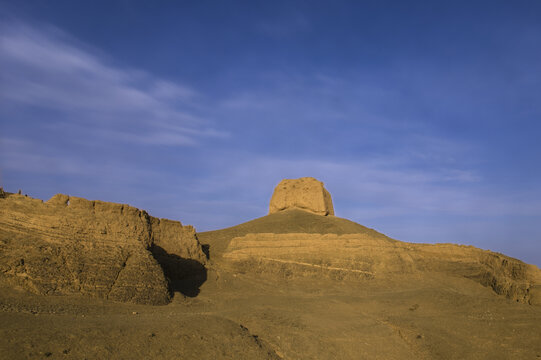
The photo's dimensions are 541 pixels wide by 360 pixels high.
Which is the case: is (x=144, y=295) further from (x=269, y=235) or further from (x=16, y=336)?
(x=269, y=235)

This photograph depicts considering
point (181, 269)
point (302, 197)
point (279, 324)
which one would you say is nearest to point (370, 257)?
point (181, 269)

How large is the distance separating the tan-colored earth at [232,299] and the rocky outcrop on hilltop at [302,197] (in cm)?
2160

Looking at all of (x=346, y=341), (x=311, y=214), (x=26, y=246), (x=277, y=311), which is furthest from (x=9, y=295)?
(x=311, y=214)

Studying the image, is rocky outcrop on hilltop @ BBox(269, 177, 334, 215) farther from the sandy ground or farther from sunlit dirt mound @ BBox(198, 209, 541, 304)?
the sandy ground

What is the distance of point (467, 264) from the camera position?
25.9 meters

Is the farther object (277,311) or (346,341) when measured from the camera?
(277,311)

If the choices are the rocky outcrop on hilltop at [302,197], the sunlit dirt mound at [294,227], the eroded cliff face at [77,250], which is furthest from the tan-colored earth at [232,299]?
the rocky outcrop on hilltop at [302,197]

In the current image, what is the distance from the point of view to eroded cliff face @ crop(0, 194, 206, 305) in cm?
1300

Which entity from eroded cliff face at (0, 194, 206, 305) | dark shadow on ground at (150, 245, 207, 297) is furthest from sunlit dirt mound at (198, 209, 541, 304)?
eroded cliff face at (0, 194, 206, 305)

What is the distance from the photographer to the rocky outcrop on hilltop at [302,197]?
47.9 metres

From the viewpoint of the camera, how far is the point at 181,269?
21.5 meters

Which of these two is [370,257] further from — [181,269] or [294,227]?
[294,227]

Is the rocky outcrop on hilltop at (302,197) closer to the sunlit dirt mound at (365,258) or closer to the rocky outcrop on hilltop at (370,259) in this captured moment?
the sunlit dirt mound at (365,258)

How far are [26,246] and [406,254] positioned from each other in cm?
2155
